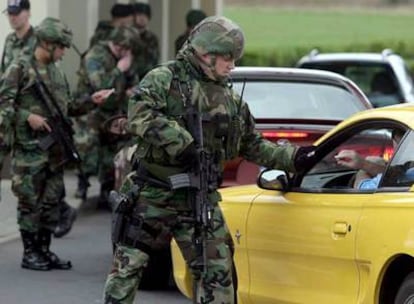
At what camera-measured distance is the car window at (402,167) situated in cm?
722

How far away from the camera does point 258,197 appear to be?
8.19 meters

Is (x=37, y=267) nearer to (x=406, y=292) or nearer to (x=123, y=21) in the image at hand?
(x=406, y=292)

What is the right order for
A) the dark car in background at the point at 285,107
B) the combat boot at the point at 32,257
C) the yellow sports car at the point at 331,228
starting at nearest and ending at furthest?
the yellow sports car at the point at 331,228 → the dark car in background at the point at 285,107 → the combat boot at the point at 32,257

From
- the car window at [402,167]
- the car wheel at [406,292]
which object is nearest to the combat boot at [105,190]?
the car window at [402,167]

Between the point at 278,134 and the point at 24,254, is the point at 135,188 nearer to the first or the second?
the point at 278,134

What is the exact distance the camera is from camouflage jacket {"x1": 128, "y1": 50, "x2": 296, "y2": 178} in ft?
23.9

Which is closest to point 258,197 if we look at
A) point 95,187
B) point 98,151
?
point 98,151

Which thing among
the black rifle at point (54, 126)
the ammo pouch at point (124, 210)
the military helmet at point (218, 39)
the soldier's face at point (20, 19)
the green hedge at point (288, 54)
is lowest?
the green hedge at point (288, 54)

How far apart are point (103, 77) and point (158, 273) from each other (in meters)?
4.83

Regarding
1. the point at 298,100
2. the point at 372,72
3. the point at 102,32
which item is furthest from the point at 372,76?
the point at 298,100

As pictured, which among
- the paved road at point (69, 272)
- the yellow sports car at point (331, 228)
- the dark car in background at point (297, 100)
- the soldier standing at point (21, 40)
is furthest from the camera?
the soldier standing at point (21, 40)

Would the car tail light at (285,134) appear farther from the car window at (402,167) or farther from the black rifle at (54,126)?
the car window at (402,167)

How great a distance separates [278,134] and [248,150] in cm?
221

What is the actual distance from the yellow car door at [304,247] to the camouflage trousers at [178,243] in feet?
1.38
